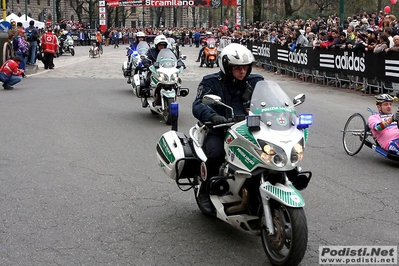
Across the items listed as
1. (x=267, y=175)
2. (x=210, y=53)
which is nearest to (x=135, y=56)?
(x=267, y=175)

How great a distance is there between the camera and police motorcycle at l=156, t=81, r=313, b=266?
4621mm

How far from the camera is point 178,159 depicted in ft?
19.1

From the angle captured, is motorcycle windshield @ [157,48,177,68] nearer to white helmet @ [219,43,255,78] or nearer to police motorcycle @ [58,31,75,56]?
white helmet @ [219,43,255,78]

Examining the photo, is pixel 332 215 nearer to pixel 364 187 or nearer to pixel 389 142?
pixel 364 187

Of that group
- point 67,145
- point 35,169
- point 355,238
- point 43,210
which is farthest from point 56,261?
point 67,145

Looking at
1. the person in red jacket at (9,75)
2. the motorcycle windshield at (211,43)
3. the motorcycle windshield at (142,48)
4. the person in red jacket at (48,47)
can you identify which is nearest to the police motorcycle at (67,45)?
the person in red jacket at (48,47)

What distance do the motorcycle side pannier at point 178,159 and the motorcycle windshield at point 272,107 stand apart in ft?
3.43

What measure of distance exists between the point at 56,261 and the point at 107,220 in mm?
1153

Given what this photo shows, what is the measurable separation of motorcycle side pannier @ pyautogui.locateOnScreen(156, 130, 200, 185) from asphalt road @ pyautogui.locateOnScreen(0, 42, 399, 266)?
511mm

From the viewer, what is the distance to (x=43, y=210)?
6.49m

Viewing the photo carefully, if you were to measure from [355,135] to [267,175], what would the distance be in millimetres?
4957

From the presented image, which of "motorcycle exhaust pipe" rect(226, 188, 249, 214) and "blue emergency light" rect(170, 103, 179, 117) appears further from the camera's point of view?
"blue emergency light" rect(170, 103, 179, 117)

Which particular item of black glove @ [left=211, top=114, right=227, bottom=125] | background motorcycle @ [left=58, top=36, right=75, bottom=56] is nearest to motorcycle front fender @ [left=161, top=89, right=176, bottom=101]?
black glove @ [left=211, top=114, right=227, bottom=125]

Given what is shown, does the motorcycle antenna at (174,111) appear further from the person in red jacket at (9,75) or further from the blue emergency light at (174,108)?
the person in red jacket at (9,75)
